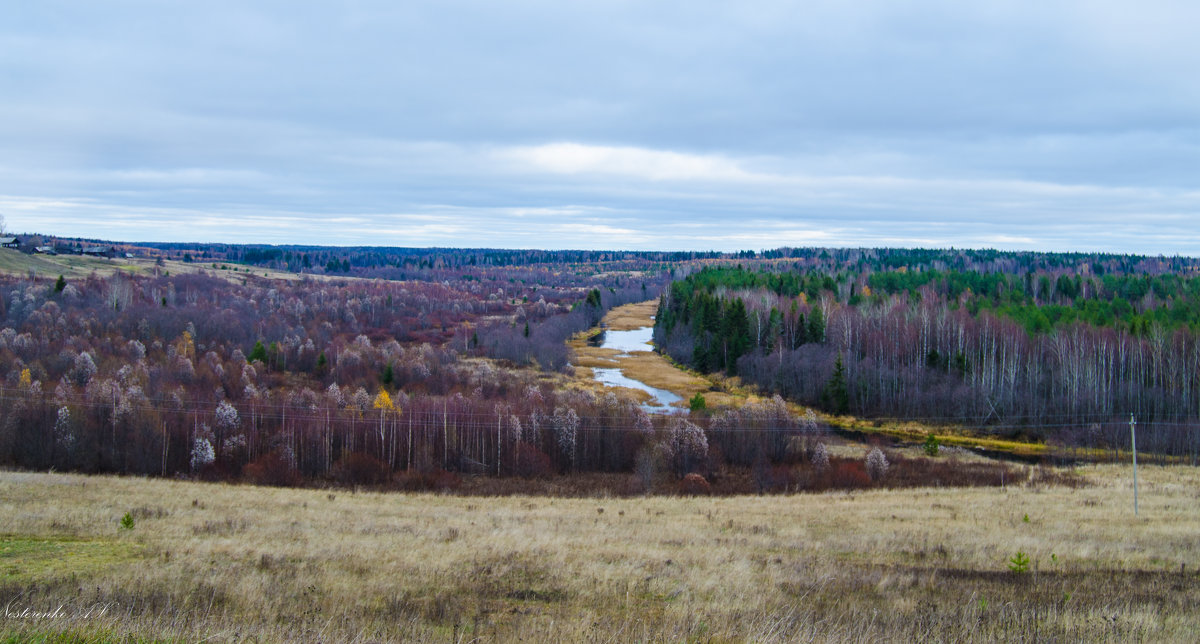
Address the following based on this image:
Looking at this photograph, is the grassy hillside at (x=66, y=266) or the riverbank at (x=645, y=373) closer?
the riverbank at (x=645, y=373)

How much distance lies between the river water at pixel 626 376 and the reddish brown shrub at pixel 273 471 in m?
26.8

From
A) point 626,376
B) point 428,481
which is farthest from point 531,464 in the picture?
point 626,376

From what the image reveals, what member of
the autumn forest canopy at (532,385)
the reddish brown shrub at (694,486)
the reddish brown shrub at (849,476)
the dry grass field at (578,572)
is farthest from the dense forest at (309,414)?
the dry grass field at (578,572)

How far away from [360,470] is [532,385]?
25.2 meters

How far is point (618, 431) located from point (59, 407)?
35.9 metres

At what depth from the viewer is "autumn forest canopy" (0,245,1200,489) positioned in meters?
44.9

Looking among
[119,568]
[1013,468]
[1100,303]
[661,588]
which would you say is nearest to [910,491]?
[1013,468]

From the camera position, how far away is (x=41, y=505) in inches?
851

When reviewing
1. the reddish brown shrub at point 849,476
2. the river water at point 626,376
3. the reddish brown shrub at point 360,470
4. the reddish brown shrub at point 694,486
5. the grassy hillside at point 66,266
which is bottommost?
the reddish brown shrub at point 360,470

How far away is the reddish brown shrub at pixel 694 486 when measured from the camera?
3801cm

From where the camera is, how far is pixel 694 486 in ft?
128

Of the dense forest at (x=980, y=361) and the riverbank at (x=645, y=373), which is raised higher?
the dense forest at (x=980, y=361)

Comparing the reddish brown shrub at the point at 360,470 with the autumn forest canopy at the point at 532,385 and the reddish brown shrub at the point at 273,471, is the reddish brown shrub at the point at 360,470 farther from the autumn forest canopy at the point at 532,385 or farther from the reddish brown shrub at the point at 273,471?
the reddish brown shrub at the point at 273,471

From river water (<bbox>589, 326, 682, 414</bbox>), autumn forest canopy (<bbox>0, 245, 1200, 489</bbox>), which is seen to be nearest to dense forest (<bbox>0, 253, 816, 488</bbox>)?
autumn forest canopy (<bbox>0, 245, 1200, 489</bbox>)
